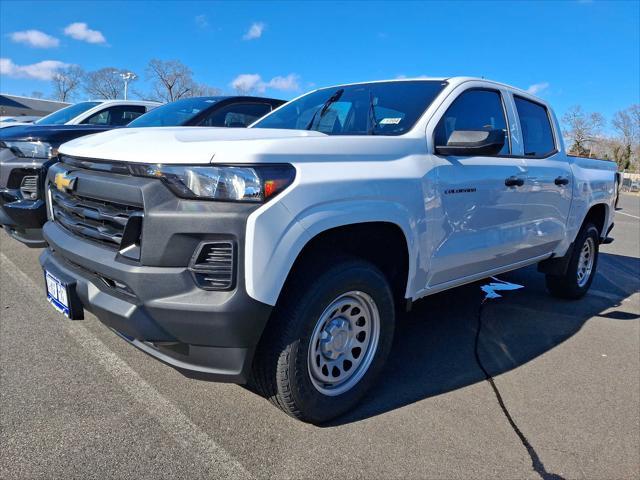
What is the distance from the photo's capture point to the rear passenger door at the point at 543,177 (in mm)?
3928

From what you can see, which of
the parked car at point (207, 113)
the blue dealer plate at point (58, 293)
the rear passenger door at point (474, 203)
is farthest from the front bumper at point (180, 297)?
the parked car at point (207, 113)

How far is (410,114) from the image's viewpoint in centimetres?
313

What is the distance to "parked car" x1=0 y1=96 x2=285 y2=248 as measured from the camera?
392cm

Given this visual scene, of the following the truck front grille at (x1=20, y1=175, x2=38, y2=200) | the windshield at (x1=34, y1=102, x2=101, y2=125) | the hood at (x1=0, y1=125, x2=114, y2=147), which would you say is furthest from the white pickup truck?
the windshield at (x1=34, y1=102, x2=101, y2=125)

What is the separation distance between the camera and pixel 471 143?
2.90 meters

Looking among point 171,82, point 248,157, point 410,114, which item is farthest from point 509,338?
point 171,82

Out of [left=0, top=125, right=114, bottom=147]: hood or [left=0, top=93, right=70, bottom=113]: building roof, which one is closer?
[left=0, top=125, right=114, bottom=147]: hood

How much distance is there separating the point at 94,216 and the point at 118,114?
6.05m

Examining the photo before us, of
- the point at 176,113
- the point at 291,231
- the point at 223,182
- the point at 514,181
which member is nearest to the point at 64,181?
the point at 223,182

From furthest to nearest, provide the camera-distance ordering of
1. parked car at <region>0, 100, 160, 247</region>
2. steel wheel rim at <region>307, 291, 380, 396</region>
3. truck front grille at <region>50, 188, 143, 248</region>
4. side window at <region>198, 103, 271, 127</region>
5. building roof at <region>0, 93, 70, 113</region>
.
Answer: building roof at <region>0, 93, 70, 113</region> → side window at <region>198, 103, 271, 127</region> → parked car at <region>0, 100, 160, 247</region> → steel wheel rim at <region>307, 291, 380, 396</region> → truck front grille at <region>50, 188, 143, 248</region>

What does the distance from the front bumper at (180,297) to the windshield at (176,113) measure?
11.7ft

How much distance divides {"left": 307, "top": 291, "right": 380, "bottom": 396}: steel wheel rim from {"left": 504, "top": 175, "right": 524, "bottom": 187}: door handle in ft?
4.94

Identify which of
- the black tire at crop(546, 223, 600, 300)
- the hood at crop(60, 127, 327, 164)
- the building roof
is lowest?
the black tire at crop(546, 223, 600, 300)

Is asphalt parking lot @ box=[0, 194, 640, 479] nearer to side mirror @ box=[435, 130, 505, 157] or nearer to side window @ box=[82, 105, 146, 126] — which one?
side mirror @ box=[435, 130, 505, 157]
